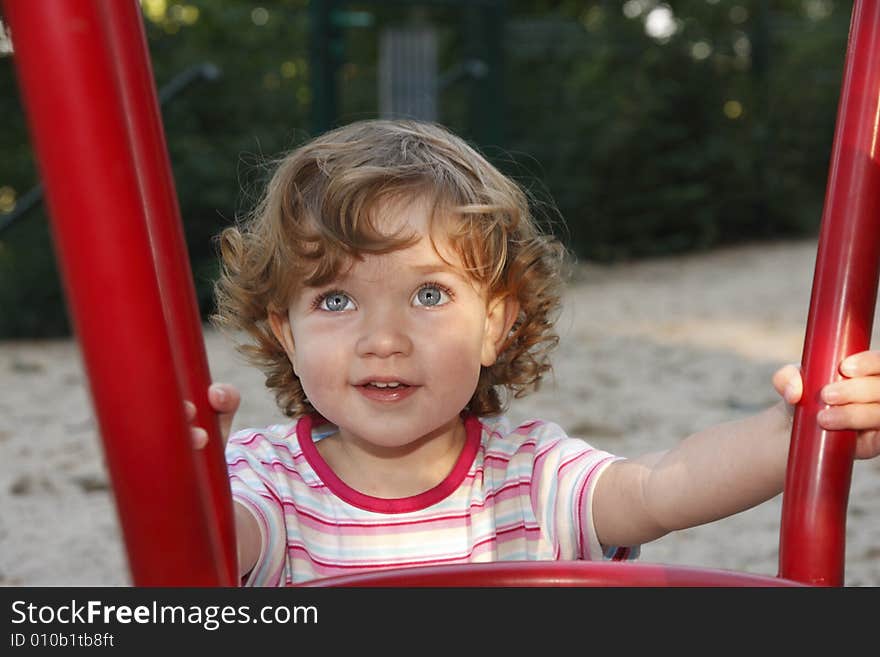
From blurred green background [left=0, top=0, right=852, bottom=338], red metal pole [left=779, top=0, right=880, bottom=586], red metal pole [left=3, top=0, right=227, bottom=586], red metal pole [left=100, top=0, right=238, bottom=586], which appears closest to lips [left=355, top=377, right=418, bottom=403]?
red metal pole [left=100, top=0, right=238, bottom=586]

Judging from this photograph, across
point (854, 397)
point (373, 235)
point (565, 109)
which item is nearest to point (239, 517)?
point (373, 235)

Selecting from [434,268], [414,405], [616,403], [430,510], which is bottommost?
[616,403]

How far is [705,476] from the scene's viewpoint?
2.85 feet

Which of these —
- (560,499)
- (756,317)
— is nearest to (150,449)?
(560,499)

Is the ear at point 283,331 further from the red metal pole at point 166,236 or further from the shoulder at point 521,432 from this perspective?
the red metal pole at point 166,236

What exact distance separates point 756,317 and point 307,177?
4261mm

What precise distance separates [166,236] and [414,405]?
0.96 feet

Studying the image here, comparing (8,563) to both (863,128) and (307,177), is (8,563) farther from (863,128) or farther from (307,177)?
(863,128)

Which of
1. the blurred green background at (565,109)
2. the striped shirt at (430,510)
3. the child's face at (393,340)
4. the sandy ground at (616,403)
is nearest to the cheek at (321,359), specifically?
the child's face at (393,340)

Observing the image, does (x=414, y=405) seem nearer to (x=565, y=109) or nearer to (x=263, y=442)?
(x=263, y=442)

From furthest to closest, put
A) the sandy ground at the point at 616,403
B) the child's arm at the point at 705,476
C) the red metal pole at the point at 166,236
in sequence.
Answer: the sandy ground at the point at 616,403, the child's arm at the point at 705,476, the red metal pole at the point at 166,236

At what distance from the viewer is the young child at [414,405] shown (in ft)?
3.01

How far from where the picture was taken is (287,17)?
20.5 feet

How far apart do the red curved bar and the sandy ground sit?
9.4 inches
